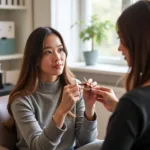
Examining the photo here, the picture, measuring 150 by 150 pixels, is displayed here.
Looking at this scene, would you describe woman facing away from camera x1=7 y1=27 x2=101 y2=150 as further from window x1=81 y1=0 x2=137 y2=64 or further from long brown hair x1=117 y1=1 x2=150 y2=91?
window x1=81 y1=0 x2=137 y2=64

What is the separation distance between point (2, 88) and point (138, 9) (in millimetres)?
1739

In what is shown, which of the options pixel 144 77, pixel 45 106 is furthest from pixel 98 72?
pixel 144 77

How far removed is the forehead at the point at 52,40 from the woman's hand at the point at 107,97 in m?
0.35

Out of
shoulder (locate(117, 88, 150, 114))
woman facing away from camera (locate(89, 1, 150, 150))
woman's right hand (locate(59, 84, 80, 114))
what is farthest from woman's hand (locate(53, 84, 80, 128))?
shoulder (locate(117, 88, 150, 114))

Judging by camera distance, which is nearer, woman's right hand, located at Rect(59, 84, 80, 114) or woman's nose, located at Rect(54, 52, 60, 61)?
woman's right hand, located at Rect(59, 84, 80, 114)

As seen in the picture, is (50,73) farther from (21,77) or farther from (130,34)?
(130,34)

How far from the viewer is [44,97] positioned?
163 centimetres

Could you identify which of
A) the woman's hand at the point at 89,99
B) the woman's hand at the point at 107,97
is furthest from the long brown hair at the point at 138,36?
the woman's hand at the point at 89,99

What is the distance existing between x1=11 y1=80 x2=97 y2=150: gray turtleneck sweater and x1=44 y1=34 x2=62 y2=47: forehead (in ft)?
0.68

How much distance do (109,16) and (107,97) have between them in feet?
4.70

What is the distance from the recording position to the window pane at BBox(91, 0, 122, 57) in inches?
103

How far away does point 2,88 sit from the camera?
8.04 feet

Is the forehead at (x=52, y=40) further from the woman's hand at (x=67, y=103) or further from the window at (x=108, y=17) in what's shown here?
the window at (x=108, y=17)

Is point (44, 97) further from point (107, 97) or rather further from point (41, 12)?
point (41, 12)
